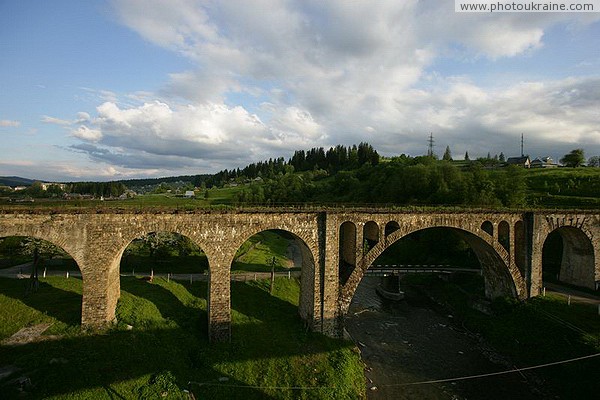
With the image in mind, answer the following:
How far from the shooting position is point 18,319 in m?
23.0

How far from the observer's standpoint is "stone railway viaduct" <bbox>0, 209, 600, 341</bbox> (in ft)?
74.9

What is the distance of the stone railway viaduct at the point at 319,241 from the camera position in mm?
22844

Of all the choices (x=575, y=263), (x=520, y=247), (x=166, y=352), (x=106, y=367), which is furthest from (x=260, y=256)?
(x=575, y=263)

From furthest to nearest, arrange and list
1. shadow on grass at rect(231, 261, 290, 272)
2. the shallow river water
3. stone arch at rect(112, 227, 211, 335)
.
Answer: shadow on grass at rect(231, 261, 290, 272) < the shallow river water < stone arch at rect(112, 227, 211, 335)

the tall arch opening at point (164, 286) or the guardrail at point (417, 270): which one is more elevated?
the tall arch opening at point (164, 286)

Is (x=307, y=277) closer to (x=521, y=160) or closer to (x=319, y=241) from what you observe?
(x=319, y=241)

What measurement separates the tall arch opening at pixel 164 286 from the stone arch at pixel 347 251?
12.6m

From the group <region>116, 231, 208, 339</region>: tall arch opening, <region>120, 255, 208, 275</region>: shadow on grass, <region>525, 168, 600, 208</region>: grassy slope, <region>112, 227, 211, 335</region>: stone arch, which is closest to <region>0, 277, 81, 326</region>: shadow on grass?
<region>112, 227, 211, 335</region>: stone arch

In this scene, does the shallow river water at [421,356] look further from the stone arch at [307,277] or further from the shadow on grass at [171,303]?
the shadow on grass at [171,303]

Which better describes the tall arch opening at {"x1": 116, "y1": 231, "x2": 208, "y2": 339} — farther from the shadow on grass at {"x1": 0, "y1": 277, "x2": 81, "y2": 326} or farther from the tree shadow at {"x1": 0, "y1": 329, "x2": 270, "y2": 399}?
the shadow on grass at {"x1": 0, "y1": 277, "x2": 81, "y2": 326}

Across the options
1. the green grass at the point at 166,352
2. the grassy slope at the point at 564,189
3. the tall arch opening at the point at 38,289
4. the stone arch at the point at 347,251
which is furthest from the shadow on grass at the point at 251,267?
the grassy slope at the point at 564,189

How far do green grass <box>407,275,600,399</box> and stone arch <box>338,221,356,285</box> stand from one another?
602 inches

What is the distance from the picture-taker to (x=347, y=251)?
30.7 metres

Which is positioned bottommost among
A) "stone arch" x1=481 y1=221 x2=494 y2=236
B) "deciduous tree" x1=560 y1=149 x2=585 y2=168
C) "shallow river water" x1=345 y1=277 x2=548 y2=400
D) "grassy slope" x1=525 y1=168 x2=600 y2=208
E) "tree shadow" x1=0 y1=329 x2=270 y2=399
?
"shallow river water" x1=345 y1=277 x2=548 y2=400
